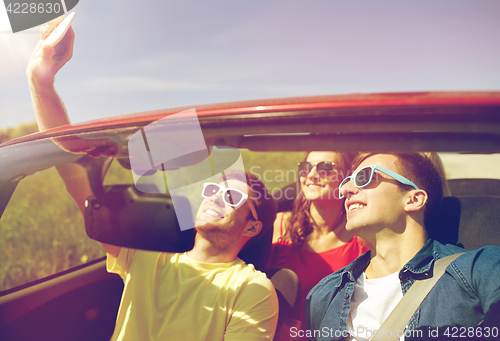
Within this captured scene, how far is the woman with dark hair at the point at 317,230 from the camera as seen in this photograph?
2.02 metres

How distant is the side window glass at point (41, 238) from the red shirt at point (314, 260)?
13.5 ft

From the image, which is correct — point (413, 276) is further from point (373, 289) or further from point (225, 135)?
point (225, 135)

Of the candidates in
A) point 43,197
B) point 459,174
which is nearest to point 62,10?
point 459,174

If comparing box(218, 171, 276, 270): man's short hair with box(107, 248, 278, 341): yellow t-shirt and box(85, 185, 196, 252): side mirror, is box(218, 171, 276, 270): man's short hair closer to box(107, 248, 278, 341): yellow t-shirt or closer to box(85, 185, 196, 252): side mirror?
box(107, 248, 278, 341): yellow t-shirt

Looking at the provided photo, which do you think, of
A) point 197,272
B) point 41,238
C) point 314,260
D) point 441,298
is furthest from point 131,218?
point 41,238

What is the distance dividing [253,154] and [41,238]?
6.50 meters

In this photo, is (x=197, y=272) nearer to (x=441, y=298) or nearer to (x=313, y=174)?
(x=313, y=174)

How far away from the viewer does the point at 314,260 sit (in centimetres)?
213

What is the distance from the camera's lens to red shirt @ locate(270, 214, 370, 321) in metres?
2.00

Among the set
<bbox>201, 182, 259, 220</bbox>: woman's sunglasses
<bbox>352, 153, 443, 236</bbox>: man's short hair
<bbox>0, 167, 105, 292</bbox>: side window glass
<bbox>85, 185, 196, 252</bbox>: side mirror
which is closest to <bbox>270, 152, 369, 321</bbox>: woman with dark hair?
<bbox>352, 153, 443, 236</bbox>: man's short hair

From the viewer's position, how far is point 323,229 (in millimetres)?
2281

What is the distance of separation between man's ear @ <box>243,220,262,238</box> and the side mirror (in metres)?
0.55

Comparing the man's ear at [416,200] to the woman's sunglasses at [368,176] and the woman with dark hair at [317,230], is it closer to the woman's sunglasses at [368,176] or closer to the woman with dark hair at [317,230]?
the woman's sunglasses at [368,176]

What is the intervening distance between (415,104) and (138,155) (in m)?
1.25
